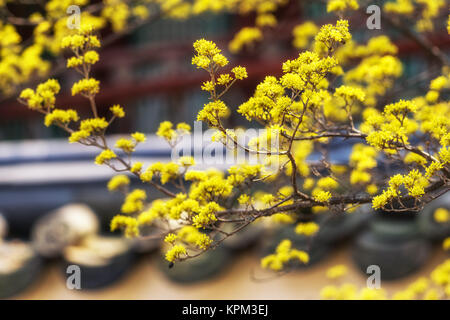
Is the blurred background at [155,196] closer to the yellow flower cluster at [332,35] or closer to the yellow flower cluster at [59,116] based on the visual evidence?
the yellow flower cluster at [332,35]

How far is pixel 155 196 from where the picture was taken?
7160mm

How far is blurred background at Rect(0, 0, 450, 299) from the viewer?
5.88 meters

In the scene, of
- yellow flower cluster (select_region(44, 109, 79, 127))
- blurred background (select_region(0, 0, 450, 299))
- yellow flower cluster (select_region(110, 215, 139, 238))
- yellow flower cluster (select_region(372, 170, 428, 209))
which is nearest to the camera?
yellow flower cluster (select_region(372, 170, 428, 209))

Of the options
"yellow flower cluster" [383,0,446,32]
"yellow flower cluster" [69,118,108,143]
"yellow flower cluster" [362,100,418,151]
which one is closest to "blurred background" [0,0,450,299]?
"yellow flower cluster" [383,0,446,32]

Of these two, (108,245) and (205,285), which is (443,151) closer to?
(205,285)

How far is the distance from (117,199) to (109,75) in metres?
3.78

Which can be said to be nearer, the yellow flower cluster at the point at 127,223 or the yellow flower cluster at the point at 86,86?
the yellow flower cluster at the point at 86,86

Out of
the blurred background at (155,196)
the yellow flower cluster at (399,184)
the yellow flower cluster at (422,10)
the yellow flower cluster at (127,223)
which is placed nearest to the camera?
the yellow flower cluster at (399,184)

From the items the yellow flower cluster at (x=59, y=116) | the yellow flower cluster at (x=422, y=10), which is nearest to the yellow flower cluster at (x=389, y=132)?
the yellow flower cluster at (x=59, y=116)

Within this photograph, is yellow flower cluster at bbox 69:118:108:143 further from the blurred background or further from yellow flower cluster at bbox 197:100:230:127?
the blurred background

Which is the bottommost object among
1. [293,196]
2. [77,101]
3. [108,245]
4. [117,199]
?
[293,196]

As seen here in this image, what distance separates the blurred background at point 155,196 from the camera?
5879mm

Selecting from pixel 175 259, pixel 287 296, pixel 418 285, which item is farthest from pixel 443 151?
pixel 287 296

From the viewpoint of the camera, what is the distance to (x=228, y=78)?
216cm
